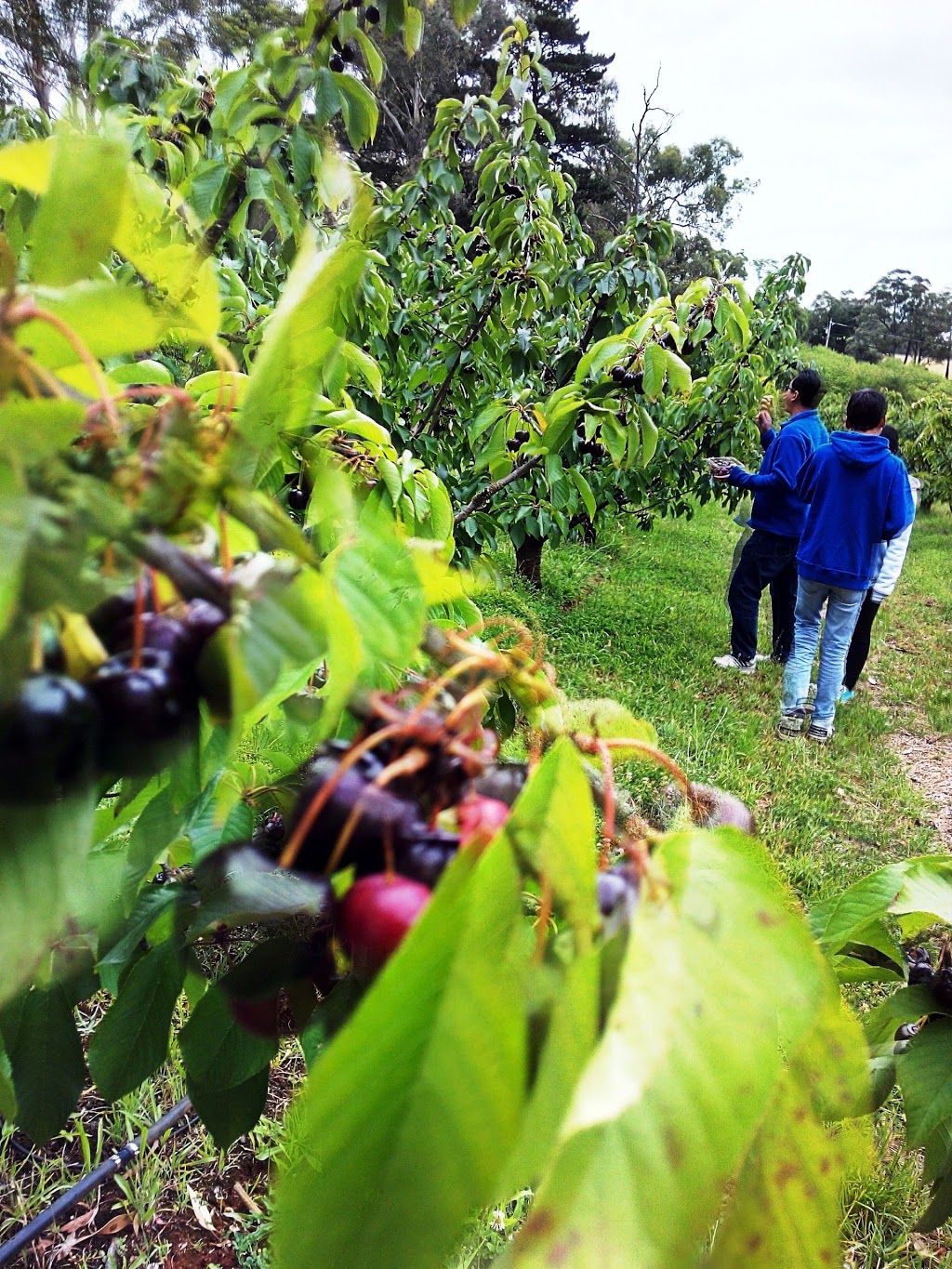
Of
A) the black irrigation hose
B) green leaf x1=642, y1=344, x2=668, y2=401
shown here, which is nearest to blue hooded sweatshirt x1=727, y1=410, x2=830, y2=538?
green leaf x1=642, y1=344, x2=668, y2=401

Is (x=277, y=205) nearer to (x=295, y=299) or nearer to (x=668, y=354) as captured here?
(x=668, y=354)

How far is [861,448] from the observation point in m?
3.46

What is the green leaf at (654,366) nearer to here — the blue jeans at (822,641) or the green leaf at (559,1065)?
the green leaf at (559,1065)

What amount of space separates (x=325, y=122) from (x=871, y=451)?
278 centimetres

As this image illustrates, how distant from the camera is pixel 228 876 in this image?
47cm

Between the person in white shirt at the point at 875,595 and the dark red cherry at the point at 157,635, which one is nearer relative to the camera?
the dark red cherry at the point at 157,635

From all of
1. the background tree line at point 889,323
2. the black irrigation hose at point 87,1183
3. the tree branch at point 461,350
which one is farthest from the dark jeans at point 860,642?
the background tree line at point 889,323

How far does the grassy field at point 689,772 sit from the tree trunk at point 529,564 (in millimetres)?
147

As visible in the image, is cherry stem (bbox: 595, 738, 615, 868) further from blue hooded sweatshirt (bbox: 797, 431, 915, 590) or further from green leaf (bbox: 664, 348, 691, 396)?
blue hooded sweatshirt (bbox: 797, 431, 915, 590)

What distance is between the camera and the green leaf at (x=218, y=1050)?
21.3 inches

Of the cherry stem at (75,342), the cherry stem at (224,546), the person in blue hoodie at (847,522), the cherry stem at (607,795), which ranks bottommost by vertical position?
the person in blue hoodie at (847,522)

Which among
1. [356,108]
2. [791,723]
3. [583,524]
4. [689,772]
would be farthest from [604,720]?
[583,524]

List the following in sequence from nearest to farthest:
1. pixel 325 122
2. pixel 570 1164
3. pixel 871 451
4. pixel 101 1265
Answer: pixel 570 1164 < pixel 101 1265 < pixel 325 122 < pixel 871 451

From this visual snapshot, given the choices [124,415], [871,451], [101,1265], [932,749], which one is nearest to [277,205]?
[124,415]
